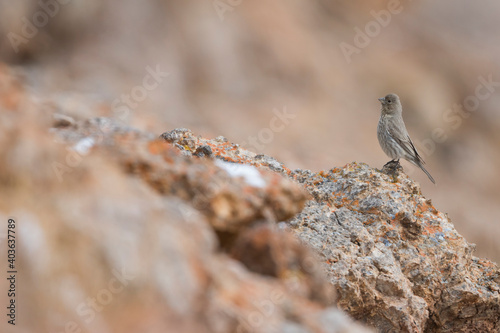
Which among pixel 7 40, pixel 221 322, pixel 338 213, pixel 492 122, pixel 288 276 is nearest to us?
pixel 221 322

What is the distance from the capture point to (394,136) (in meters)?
9.04

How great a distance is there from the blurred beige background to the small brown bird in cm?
947

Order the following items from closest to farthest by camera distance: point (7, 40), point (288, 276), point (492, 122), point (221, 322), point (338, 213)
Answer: point (221, 322) → point (288, 276) → point (338, 213) → point (7, 40) → point (492, 122)

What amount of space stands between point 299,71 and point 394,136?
1714 centimetres

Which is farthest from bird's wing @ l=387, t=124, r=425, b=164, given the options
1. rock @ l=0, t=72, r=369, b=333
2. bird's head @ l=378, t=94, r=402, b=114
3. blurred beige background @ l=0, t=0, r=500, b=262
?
blurred beige background @ l=0, t=0, r=500, b=262

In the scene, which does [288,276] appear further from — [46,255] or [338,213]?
[338,213]

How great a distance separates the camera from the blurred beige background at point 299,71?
21219 mm

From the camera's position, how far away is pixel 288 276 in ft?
12.4

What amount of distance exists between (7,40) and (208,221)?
1968cm

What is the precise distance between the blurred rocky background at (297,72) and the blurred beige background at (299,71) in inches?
2.5

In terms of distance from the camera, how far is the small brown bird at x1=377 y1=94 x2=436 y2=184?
8.92 m

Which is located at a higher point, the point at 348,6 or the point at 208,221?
the point at 348,6

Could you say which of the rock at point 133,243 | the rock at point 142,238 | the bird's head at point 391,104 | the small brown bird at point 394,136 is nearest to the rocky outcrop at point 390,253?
the rock at point 142,238

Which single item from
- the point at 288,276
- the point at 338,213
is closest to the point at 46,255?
the point at 288,276
